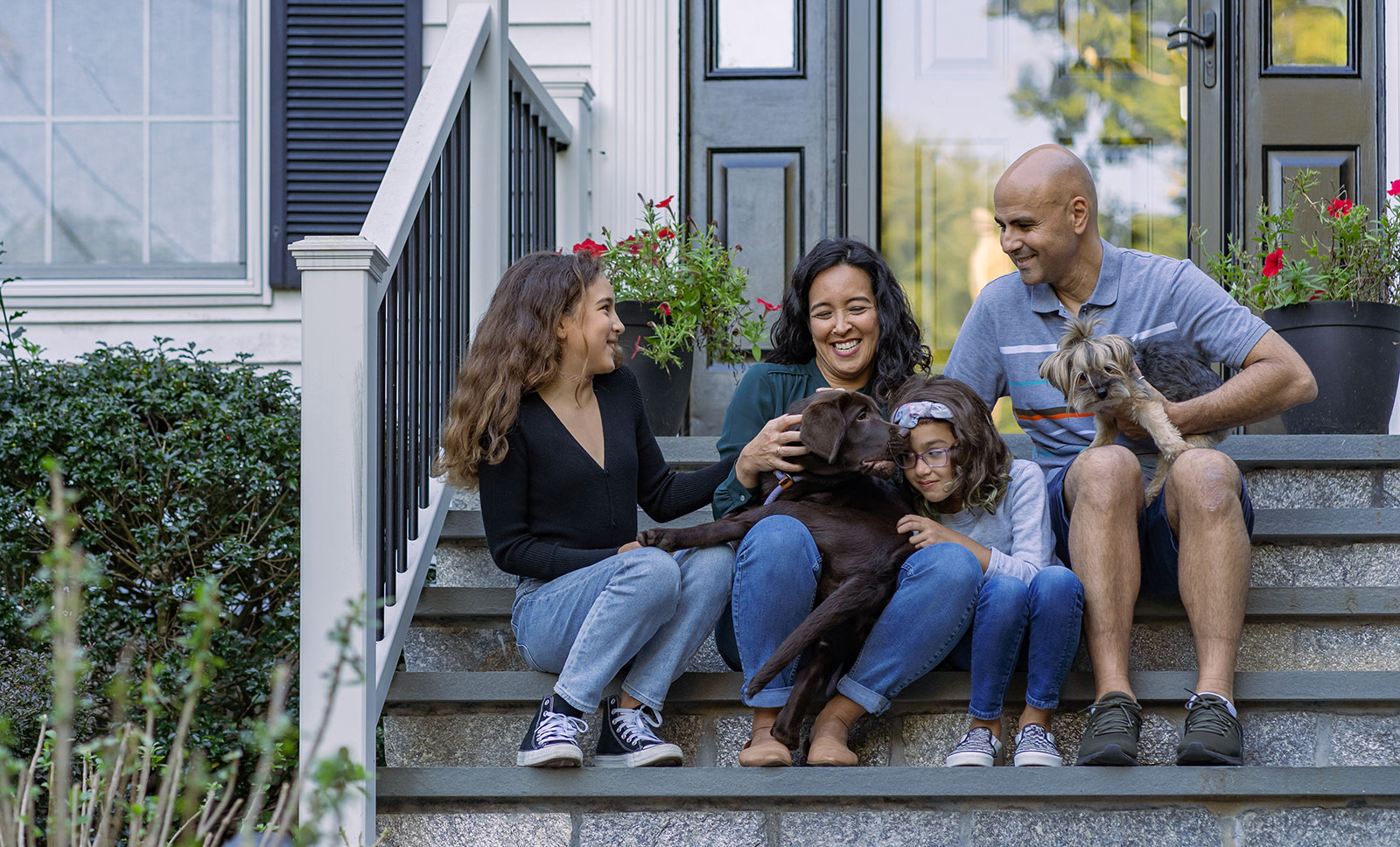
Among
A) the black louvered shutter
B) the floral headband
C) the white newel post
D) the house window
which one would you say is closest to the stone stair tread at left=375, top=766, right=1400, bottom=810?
the white newel post

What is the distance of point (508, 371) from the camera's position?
281 centimetres

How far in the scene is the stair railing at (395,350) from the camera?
2.53 metres

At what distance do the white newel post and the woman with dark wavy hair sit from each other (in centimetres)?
75

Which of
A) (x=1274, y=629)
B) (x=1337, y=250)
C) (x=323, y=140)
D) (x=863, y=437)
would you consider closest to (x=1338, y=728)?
(x=1274, y=629)

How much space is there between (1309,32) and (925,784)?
3.51 m

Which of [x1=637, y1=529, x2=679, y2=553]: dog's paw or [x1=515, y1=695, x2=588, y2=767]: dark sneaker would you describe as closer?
[x1=515, y1=695, x2=588, y2=767]: dark sneaker

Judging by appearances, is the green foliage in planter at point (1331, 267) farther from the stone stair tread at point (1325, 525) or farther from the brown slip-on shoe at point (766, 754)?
the brown slip-on shoe at point (766, 754)

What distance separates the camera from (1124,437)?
2.93m

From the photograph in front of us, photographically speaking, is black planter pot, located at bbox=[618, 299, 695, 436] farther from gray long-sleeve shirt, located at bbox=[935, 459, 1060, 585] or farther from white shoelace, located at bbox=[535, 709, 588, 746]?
white shoelace, located at bbox=[535, 709, 588, 746]

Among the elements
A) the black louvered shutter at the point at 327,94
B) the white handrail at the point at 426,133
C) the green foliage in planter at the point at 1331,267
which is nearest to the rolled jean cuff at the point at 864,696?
the white handrail at the point at 426,133

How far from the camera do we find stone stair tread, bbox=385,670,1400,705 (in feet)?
8.82

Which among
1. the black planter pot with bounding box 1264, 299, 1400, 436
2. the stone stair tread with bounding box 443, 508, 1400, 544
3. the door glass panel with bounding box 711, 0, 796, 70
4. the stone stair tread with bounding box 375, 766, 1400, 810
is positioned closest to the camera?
the stone stair tread with bounding box 375, 766, 1400, 810

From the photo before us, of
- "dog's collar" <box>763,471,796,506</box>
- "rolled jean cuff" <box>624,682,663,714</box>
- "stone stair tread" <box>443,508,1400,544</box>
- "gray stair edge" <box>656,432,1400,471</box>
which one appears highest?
"gray stair edge" <box>656,432,1400,471</box>

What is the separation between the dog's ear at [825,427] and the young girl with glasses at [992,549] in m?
0.14
